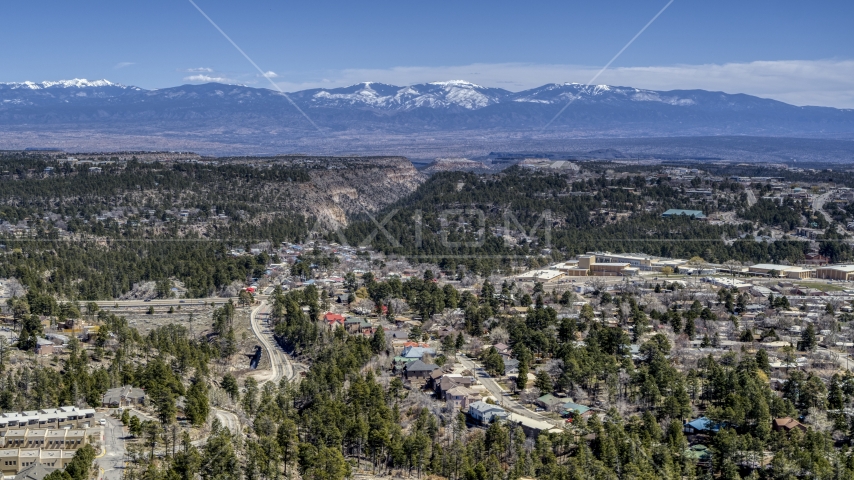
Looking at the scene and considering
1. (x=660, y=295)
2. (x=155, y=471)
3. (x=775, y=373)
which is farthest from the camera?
(x=660, y=295)

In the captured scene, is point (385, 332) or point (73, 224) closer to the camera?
point (385, 332)

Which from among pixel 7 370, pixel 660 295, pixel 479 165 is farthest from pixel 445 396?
pixel 479 165

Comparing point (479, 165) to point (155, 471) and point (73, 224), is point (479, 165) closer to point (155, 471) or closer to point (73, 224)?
point (73, 224)

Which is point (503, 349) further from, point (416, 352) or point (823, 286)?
point (823, 286)

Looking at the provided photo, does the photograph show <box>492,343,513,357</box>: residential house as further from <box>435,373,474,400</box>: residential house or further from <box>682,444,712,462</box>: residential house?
<box>682,444,712,462</box>: residential house

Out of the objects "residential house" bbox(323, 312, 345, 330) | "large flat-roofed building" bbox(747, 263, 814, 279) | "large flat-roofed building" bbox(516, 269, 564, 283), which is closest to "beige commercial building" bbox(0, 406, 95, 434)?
"residential house" bbox(323, 312, 345, 330)

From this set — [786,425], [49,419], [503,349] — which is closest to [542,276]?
[503,349]

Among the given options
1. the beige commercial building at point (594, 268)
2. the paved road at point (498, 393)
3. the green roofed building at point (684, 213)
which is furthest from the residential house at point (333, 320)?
the green roofed building at point (684, 213)

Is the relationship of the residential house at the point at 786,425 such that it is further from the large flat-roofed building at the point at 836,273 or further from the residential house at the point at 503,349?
the large flat-roofed building at the point at 836,273

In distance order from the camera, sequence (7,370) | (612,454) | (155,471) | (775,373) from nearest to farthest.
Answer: (155,471) < (612,454) < (7,370) < (775,373)
